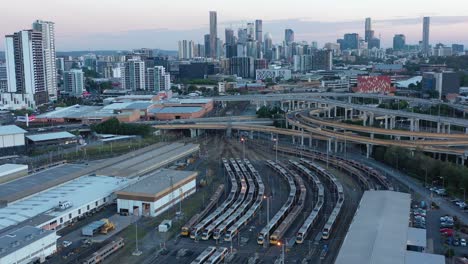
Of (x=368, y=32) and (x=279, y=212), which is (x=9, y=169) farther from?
(x=368, y=32)

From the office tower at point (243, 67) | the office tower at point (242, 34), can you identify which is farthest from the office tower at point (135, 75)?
the office tower at point (242, 34)

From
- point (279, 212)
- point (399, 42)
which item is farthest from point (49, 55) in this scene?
point (399, 42)

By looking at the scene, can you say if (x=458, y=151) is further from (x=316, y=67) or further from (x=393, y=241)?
(x=316, y=67)

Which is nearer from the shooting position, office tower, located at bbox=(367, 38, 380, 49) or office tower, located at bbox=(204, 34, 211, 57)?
office tower, located at bbox=(204, 34, 211, 57)

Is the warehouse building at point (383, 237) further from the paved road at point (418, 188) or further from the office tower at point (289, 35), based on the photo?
the office tower at point (289, 35)

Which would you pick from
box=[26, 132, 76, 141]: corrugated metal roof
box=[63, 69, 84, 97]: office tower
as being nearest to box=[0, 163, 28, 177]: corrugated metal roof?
box=[26, 132, 76, 141]: corrugated metal roof

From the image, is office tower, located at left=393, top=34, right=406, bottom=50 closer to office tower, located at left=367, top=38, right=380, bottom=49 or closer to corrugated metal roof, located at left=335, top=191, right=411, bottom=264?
office tower, located at left=367, top=38, right=380, bottom=49

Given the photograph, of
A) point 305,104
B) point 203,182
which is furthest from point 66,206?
point 305,104
